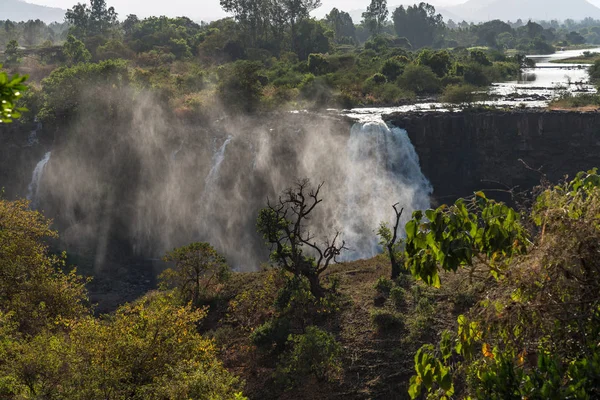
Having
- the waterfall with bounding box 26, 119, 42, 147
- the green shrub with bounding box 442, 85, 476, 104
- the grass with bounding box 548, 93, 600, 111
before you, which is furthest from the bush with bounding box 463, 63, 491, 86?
the waterfall with bounding box 26, 119, 42, 147

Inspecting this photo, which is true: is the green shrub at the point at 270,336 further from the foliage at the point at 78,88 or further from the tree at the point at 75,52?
the tree at the point at 75,52

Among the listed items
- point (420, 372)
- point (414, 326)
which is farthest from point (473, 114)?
point (420, 372)

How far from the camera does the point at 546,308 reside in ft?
16.2

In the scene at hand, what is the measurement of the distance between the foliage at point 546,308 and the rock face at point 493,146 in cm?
2943

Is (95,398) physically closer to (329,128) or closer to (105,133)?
(329,128)

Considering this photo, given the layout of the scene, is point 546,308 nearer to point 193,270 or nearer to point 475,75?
point 193,270

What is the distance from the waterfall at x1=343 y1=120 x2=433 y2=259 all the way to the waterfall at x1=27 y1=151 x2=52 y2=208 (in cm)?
2099

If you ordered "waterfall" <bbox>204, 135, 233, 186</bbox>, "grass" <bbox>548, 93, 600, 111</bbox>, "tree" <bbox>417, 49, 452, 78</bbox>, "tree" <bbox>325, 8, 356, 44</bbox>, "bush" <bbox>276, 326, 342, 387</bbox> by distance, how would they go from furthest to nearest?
"tree" <bbox>325, 8, 356, 44</bbox>
"tree" <bbox>417, 49, 452, 78</bbox>
"grass" <bbox>548, 93, 600, 111</bbox>
"waterfall" <bbox>204, 135, 233, 186</bbox>
"bush" <bbox>276, 326, 342, 387</bbox>

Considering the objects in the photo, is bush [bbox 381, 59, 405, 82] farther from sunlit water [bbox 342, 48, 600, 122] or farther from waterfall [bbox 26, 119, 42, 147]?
waterfall [bbox 26, 119, 42, 147]

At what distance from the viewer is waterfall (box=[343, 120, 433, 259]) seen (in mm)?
32344

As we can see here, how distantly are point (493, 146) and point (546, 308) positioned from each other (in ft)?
108

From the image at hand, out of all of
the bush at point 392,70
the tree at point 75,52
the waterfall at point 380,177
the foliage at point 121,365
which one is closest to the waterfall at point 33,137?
the waterfall at point 380,177

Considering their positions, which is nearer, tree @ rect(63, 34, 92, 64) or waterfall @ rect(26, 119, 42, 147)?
waterfall @ rect(26, 119, 42, 147)

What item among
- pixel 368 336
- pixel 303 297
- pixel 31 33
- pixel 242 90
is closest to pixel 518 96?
pixel 242 90
